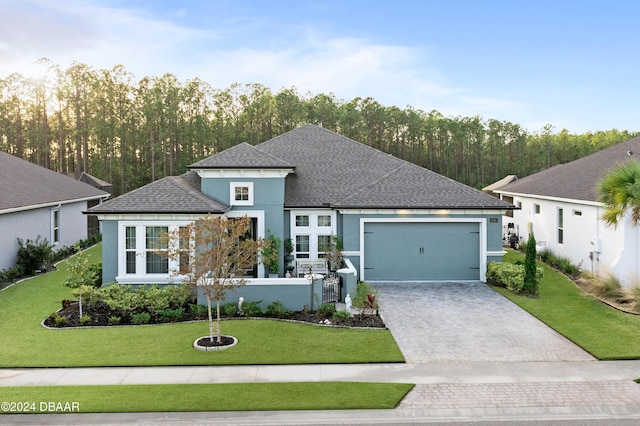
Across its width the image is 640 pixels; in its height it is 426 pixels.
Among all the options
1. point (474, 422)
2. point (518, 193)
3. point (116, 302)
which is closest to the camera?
point (474, 422)

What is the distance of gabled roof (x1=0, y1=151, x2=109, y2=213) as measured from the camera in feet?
66.4

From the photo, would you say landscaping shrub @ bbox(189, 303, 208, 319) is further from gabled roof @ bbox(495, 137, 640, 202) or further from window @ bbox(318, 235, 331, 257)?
gabled roof @ bbox(495, 137, 640, 202)

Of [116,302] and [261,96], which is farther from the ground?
[261,96]

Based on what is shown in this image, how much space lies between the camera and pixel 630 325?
41.0ft

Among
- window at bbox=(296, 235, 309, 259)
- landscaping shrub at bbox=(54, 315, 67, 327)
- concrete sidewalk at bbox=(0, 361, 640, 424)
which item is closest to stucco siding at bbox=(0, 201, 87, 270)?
landscaping shrub at bbox=(54, 315, 67, 327)

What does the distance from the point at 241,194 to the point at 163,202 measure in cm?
342

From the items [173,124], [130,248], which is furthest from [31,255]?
[173,124]

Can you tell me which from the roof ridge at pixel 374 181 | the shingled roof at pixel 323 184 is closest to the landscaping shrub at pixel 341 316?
the shingled roof at pixel 323 184

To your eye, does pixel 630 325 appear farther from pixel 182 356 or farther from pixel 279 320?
pixel 182 356

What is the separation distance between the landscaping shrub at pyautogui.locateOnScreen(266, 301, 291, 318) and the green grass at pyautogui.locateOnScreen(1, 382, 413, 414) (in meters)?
4.58

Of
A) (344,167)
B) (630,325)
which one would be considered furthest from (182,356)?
(344,167)

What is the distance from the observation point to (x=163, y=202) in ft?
51.7

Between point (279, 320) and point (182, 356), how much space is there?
11.2 feet

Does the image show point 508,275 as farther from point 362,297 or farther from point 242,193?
point 242,193
